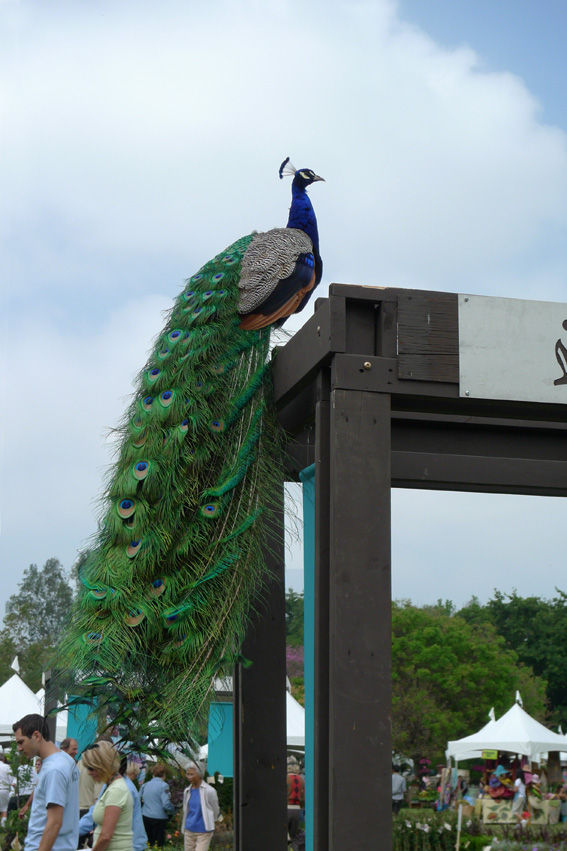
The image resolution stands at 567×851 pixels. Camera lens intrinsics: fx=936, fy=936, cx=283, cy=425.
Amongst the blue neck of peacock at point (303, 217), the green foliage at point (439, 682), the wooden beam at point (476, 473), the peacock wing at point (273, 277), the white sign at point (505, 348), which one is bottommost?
the green foliage at point (439, 682)

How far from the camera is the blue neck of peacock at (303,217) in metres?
6.75

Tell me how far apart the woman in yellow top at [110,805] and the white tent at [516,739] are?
44.3 feet

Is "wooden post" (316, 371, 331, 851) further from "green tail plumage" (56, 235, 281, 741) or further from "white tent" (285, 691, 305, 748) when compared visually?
"white tent" (285, 691, 305, 748)

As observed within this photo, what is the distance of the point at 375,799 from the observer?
3160 millimetres

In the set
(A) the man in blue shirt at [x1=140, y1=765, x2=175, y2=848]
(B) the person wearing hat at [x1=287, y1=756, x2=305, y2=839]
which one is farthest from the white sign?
(A) the man in blue shirt at [x1=140, y1=765, x2=175, y2=848]

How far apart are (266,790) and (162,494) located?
5.56 feet

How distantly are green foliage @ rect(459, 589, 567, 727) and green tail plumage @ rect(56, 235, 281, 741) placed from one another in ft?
145

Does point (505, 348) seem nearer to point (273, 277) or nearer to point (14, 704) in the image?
point (273, 277)

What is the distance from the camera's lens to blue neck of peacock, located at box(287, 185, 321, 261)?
6.75 metres

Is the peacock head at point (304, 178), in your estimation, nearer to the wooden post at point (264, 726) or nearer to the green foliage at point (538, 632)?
the wooden post at point (264, 726)

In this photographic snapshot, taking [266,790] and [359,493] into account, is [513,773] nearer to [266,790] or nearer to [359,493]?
[266,790]

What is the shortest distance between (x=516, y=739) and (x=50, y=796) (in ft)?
47.9

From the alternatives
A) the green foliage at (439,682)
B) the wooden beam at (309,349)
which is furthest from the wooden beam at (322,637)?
the green foliage at (439,682)

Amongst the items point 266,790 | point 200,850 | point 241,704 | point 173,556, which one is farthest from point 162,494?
point 200,850
